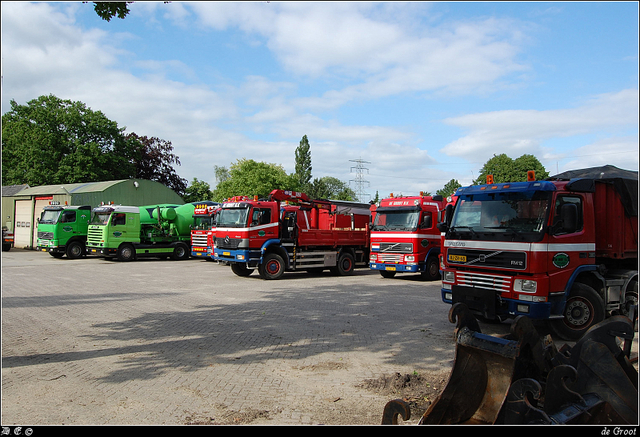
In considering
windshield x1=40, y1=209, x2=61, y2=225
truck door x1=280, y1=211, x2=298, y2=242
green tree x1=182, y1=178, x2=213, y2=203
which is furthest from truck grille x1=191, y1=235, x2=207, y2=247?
green tree x1=182, y1=178, x2=213, y2=203

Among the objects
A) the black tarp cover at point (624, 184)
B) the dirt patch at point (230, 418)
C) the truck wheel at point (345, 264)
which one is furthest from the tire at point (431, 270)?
the dirt patch at point (230, 418)

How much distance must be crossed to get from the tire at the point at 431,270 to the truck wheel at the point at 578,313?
26.8ft

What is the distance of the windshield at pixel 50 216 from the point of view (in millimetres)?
25188

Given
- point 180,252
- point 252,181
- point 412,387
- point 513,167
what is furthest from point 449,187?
point 412,387

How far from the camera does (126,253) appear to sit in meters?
24.7

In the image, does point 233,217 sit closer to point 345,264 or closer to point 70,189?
point 345,264

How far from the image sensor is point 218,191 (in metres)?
52.0

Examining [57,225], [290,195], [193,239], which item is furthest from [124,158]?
[290,195]

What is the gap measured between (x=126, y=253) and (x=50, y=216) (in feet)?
16.8

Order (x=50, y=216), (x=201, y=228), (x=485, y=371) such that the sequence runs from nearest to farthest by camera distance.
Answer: (x=485, y=371)
(x=201, y=228)
(x=50, y=216)

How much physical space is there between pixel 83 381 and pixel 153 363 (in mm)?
947

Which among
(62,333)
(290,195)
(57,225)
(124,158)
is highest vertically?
(124,158)

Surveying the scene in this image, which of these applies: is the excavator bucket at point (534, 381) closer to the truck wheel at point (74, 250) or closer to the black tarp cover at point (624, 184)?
the black tarp cover at point (624, 184)

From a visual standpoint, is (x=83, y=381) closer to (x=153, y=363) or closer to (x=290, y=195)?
(x=153, y=363)
